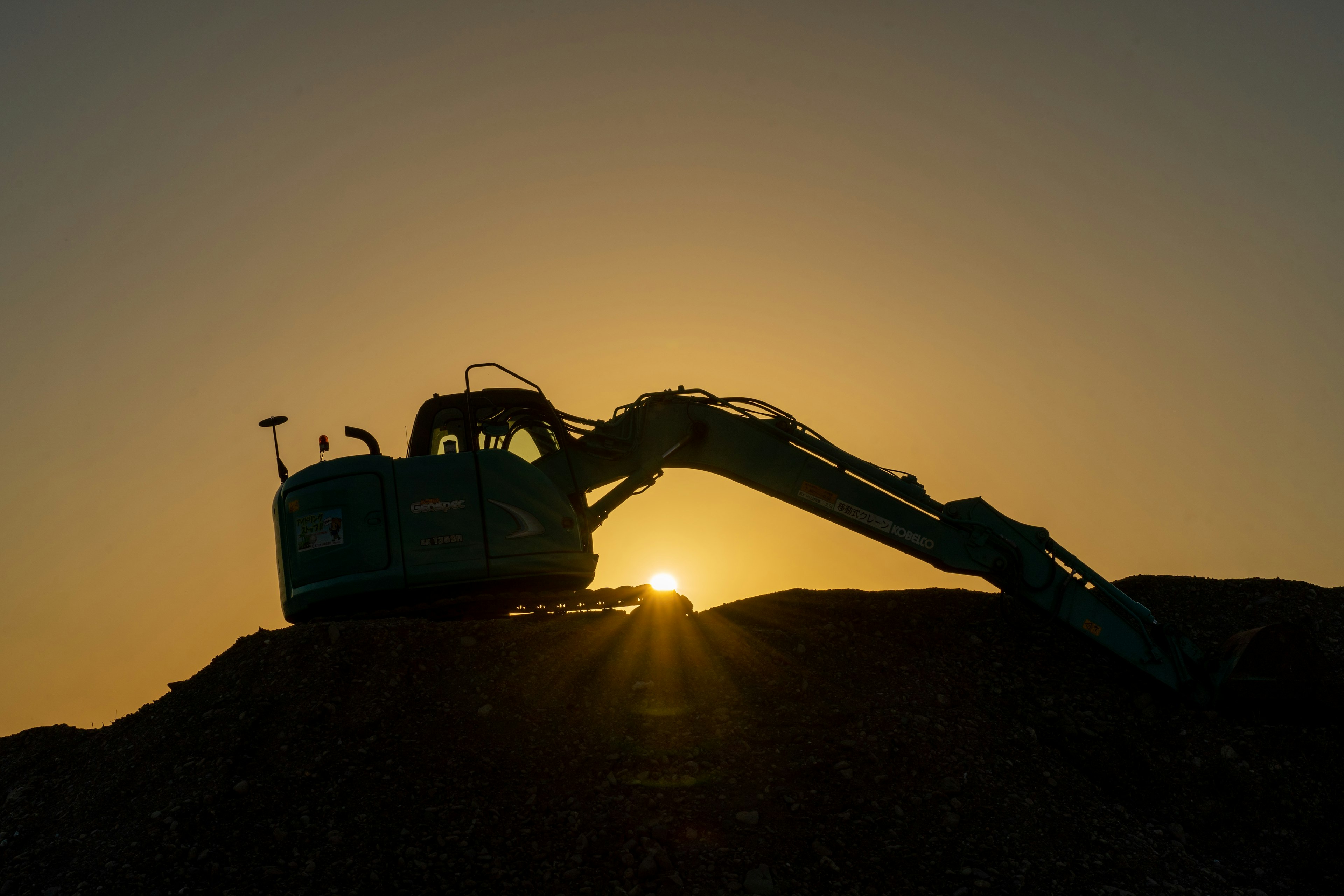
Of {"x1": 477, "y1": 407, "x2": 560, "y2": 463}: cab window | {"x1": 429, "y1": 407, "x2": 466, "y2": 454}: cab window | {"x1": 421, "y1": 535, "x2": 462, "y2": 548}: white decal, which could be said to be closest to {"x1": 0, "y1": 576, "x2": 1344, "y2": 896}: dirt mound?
{"x1": 421, "y1": 535, "x2": 462, "y2": 548}: white decal

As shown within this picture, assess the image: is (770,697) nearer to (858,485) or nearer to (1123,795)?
(858,485)

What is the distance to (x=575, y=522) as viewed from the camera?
12.7m

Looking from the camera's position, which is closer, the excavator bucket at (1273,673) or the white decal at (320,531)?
the white decal at (320,531)

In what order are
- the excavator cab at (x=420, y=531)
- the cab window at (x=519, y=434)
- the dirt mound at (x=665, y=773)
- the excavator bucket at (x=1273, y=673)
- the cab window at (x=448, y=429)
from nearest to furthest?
the dirt mound at (x=665, y=773)
the excavator cab at (x=420, y=531)
the excavator bucket at (x=1273, y=673)
the cab window at (x=519, y=434)
the cab window at (x=448, y=429)

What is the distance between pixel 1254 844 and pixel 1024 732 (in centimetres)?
241

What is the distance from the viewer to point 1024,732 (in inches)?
477

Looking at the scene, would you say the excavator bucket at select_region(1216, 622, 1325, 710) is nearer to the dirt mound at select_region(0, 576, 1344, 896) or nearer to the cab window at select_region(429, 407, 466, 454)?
the dirt mound at select_region(0, 576, 1344, 896)

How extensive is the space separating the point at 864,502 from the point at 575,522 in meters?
3.50

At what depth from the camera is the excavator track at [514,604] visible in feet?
40.6

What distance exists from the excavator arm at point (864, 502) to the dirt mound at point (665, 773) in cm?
51

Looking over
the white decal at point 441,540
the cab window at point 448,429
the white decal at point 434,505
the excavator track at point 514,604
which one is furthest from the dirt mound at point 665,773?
the cab window at point 448,429

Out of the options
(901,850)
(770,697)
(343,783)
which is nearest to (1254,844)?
(901,850)

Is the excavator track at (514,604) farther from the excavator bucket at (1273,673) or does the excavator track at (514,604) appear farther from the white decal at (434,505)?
the excavator bucket at (1273,673)

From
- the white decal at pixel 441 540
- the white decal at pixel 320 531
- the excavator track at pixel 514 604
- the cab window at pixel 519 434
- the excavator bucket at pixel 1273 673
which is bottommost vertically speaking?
the excavator bucket at pixel 1273 673
